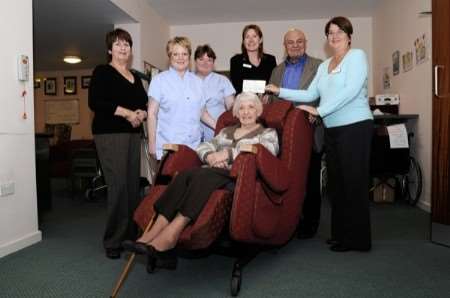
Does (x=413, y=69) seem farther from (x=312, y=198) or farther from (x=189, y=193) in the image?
(x=189, y=193)

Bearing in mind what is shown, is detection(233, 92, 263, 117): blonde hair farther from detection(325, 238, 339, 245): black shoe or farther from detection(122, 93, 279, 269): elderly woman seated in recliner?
detection(325, 238, 339, 245): black shoe

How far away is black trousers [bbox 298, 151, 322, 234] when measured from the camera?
311 centimetres

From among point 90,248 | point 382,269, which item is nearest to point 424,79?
point 382,269

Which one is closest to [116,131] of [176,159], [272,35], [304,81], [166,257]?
[176,159]

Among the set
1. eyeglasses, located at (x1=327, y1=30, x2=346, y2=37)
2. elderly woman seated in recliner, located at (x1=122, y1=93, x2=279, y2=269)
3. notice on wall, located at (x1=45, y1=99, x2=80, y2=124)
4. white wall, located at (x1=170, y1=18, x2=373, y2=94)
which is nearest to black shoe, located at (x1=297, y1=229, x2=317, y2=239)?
elderly woman seated in recliner, located at (x1=122, y1=93, x2=279, y2=269)

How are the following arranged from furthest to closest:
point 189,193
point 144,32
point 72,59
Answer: point 72,59
point 144,32
point 189,193

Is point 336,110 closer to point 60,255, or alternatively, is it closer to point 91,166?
point 60,255

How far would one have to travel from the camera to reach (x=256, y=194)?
2.06 m

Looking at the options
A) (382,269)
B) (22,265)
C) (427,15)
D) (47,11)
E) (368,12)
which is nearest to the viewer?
(382,269)

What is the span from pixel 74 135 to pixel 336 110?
9.10 meters

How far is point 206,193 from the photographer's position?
80.5 inches

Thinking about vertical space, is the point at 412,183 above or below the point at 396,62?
below

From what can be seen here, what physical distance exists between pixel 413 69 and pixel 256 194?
136 inches

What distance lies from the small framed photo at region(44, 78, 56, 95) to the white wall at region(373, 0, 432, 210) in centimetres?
794
